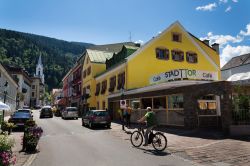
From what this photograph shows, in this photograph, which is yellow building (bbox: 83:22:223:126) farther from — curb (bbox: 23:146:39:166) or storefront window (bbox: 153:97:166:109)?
curb (bbox: 23:146:39:166)

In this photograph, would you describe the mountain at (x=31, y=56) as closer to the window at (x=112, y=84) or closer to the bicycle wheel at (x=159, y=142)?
the window at (x=112, y=84)

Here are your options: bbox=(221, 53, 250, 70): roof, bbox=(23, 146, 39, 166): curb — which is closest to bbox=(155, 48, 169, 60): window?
bbox=(23, 146, 39, 166): curb

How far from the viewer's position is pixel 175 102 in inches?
832

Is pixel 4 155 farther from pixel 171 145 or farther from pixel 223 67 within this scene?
pixel 223 67

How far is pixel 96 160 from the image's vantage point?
10219mm

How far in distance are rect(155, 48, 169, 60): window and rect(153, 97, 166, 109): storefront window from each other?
1151 cm

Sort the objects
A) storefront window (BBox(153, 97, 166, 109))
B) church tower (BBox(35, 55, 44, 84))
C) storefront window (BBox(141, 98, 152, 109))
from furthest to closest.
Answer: church tower (BBox(35, 55, 44, 84)), storefront window (BBox(141, 98, 152, 109)), storefront window (BBox(153, 97, 166, 109))

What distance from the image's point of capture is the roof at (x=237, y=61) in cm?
5469

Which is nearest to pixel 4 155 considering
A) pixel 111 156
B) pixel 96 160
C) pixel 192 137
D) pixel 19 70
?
pixel 96 160

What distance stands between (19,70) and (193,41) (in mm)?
61930

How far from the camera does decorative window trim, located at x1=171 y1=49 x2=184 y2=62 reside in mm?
35688

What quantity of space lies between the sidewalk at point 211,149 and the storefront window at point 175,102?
418cm

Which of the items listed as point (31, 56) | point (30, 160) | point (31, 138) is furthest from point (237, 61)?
point (31, 56)

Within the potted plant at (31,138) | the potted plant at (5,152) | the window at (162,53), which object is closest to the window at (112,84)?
the window at (162,53)
